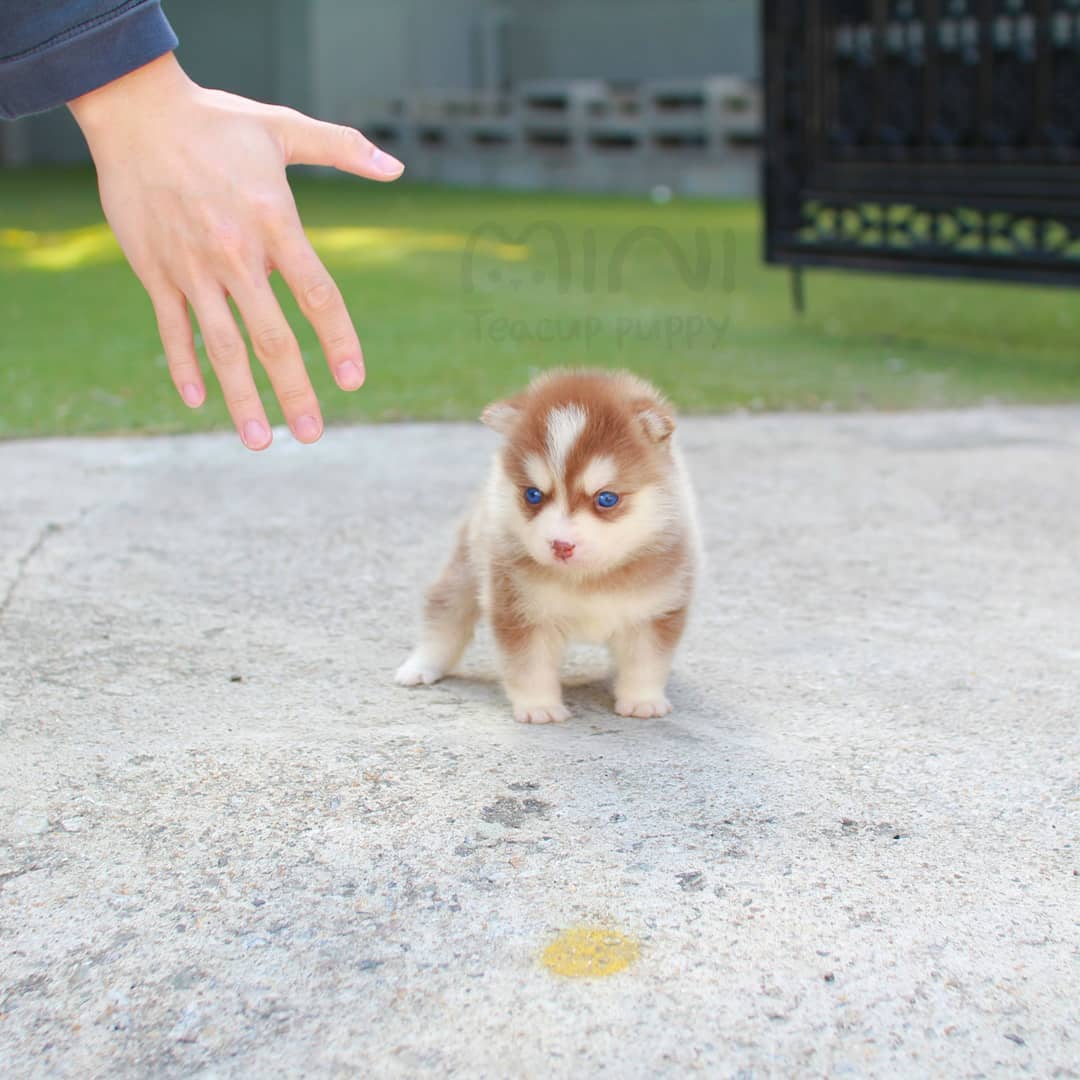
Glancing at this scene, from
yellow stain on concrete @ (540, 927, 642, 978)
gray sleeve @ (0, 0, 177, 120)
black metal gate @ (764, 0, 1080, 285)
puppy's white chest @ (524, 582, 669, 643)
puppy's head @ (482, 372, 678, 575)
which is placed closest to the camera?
gray sleeve @ (0, 0, 177, 120)

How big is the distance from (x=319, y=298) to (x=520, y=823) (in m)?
0.82

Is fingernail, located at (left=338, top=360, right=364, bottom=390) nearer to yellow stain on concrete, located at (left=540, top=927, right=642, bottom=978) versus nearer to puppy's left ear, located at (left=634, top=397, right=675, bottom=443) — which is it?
yellow stain on concrete, located at (left=540, top=927, right=642, bottom=978)

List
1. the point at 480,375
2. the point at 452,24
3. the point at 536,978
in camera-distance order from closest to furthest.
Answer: the point at 536,978
the point at 480,375
the point at 452,24

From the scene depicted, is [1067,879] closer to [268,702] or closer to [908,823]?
[908,823]

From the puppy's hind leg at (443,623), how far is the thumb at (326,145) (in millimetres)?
1133

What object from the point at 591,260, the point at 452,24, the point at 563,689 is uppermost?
the point at 452,24

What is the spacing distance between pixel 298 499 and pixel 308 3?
1386 centimetres

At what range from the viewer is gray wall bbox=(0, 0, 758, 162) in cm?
1609

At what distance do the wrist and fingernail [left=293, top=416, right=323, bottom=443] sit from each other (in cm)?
34

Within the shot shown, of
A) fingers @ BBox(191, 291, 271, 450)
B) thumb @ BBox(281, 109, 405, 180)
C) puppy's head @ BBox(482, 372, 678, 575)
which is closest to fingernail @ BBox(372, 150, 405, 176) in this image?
thumb @ BBox(281, 109, 405, 180)

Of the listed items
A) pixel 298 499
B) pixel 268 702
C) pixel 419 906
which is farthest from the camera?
pixel 298 499

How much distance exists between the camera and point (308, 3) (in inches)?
627

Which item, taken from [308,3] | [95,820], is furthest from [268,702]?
[308,3]

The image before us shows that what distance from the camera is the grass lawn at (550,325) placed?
16.3 ft
